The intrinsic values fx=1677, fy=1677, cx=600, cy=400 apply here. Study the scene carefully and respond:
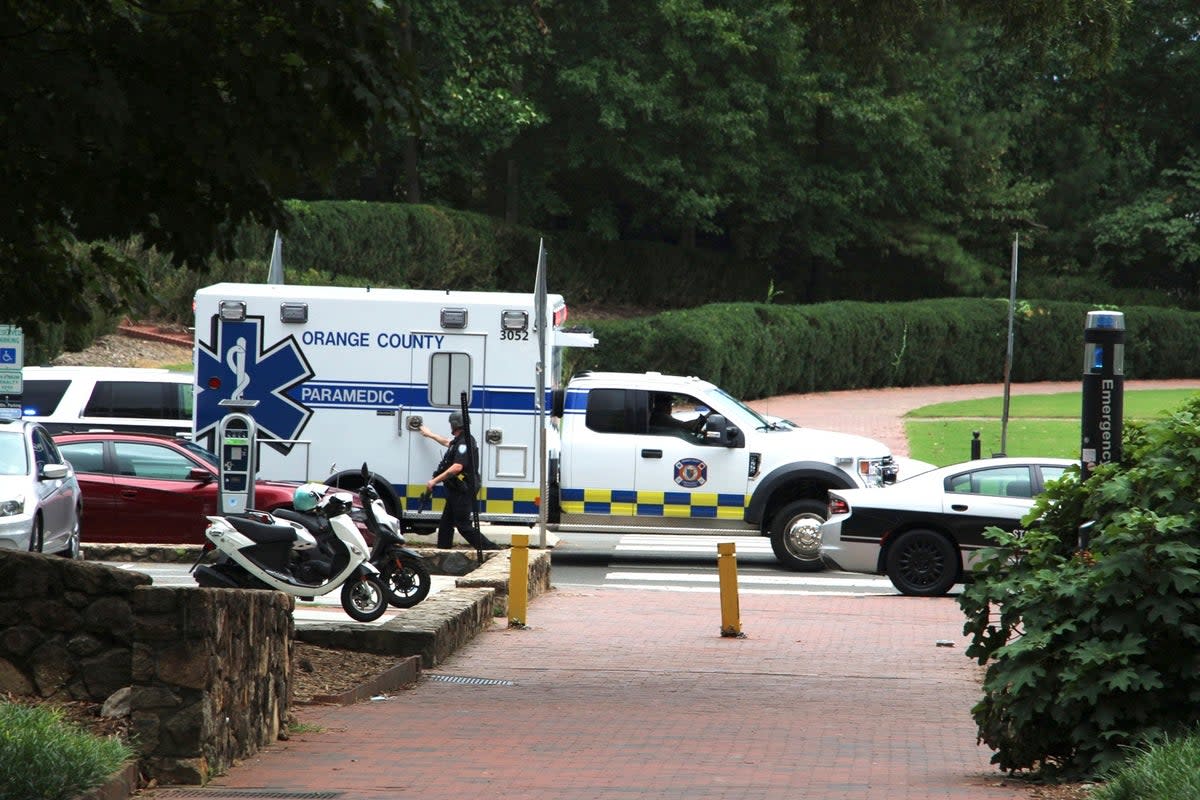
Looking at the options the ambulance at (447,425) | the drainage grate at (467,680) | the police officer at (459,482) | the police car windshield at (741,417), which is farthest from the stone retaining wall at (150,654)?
the police car windshield at (741,417)

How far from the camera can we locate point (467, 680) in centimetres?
1135

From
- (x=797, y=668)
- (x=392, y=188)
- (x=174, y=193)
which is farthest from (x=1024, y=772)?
(x=392, y=188)

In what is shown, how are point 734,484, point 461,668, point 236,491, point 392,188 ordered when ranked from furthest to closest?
point 392,188
point 734,484
point 236,491
point 461,668

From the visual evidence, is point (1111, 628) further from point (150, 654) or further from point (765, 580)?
point (765, 580)

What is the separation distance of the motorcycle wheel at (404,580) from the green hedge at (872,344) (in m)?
22.0

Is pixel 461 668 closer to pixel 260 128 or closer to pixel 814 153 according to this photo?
pixel 260 128

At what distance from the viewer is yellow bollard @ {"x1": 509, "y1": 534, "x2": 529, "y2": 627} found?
13.9 metres

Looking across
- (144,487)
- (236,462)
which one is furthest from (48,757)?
(144,487)

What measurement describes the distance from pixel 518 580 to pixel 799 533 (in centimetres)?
581

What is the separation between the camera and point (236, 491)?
15.8 m

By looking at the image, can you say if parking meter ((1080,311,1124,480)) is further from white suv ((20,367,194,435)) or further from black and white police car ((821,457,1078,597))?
white suv ((20,367,194,435))

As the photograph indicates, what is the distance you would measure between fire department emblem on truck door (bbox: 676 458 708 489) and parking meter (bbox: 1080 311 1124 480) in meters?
8.44

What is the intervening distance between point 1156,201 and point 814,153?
1347 centimetres

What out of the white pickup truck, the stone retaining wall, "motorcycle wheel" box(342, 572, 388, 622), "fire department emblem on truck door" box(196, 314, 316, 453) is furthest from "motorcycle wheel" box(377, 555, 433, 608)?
the stone retaining wall
